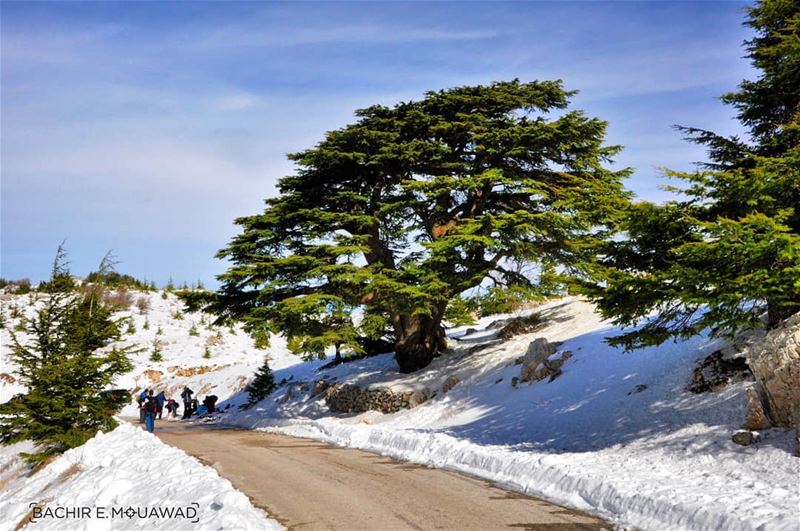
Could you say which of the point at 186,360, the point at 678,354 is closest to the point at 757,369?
the point at 678,354

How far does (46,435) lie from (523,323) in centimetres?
1905

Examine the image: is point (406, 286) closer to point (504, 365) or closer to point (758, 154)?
point (504, 365)

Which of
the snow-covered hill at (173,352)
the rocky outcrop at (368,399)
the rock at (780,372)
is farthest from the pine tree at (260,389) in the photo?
the rock at (780,372)

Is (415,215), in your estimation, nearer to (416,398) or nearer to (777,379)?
(416,398)

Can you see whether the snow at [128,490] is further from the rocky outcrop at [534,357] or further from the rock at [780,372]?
the rocky outcrop at [534,357]

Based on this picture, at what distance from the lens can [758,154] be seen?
12305 mm

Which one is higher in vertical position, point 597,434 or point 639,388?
point 639,388

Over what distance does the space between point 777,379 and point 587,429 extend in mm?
5494

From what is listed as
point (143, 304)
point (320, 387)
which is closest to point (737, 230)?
point (320, 387)

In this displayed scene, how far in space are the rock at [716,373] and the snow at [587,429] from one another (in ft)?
1.05

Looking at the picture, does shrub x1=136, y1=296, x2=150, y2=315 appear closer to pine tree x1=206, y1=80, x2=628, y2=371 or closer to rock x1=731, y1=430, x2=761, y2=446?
pine tree x1=206, y1=80, x2=628, y2=371

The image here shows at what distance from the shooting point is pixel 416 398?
2438 centimetres

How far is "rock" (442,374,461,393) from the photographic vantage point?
23922 mm

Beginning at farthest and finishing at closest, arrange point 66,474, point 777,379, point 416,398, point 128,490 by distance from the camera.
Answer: point 416,398
point 66,474
point 128,490
point 777,379
